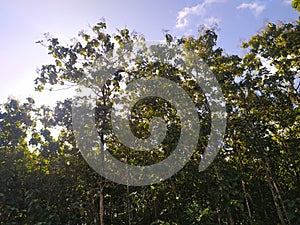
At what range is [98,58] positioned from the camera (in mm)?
10234

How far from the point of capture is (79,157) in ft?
36.0

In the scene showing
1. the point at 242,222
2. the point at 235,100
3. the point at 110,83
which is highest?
the point at 110,83

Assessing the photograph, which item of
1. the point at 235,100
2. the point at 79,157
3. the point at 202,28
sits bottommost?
the point at 79,157

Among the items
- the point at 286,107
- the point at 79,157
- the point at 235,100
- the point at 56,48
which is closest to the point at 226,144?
the point at 235,100

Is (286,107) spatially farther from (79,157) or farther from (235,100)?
(79,157)

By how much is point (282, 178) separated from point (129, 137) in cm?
1161

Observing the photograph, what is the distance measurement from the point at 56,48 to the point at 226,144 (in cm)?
758

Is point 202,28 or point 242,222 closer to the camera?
point 202,28

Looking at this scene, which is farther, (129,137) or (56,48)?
(129,137)

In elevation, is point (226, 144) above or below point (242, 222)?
above

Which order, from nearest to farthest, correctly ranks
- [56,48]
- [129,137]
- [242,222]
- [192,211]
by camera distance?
[192,211], [56,48], [129,137], [242,222]

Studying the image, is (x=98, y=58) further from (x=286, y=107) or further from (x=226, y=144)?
(x=286, y=107)

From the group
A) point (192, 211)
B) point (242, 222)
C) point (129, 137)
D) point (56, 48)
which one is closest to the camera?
point (192, 211)

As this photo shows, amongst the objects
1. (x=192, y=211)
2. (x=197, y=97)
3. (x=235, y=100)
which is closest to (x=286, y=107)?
(x=235, y=100)
